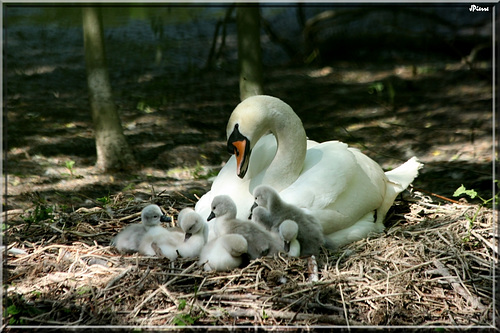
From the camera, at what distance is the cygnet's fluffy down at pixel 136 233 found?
477 cm

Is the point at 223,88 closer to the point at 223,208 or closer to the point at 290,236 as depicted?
the point at 223,208

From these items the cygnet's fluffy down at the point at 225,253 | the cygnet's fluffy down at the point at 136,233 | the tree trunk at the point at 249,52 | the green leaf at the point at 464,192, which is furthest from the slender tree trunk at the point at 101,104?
the green leaf at the point at 464,192

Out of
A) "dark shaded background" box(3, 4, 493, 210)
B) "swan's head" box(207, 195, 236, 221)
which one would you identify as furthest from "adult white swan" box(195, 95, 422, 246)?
A: "dark shaded background" box(3, 4, 493, 210)

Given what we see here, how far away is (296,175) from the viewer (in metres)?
5.07

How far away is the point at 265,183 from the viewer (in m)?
5.03

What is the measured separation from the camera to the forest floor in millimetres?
4078

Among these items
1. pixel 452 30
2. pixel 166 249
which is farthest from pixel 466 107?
pixel 166 249

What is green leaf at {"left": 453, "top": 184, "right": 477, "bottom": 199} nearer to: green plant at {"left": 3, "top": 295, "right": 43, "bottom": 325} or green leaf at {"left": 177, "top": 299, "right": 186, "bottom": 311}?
green leaf at {"left": 177, "top": 299, "right": 186, "bottom": 311}

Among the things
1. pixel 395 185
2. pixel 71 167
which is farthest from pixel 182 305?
pixel 71 167

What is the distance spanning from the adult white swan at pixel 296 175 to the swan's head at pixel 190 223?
11.0 inches

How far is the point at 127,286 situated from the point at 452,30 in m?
8.38

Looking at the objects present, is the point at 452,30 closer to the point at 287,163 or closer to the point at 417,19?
the point at 417,19

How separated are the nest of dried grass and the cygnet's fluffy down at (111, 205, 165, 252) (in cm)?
13

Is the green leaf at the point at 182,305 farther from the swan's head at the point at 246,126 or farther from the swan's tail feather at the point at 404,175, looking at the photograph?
the swan's tail feather at the point at 404,175
